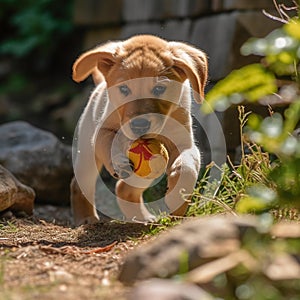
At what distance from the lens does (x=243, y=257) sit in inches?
95.0

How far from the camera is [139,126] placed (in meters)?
4.43

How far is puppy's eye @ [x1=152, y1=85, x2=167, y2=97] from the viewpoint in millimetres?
4645

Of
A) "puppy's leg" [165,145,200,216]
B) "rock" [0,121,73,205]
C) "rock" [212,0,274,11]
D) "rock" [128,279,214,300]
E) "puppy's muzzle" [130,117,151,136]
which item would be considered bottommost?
"rock" [0,121,73,205]

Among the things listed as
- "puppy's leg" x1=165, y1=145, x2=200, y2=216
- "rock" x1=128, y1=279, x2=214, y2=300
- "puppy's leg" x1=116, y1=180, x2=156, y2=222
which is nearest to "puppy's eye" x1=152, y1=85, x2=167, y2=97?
"puppy's leg" x1=165, y1=145, x2=200, y2=216

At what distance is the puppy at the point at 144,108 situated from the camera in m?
4.48

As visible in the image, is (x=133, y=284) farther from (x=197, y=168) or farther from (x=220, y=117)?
(x=220, y=117)

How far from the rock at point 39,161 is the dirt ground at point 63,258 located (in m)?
1.14

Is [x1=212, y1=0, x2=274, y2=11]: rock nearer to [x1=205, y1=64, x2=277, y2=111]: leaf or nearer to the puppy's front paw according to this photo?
the puppy's front paw

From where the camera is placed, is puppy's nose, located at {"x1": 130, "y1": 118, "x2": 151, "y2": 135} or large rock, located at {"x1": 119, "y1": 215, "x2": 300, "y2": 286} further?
puppy's nose, located at {"x1": 130, "y1": 118, "x2": 151, "y2": 135}

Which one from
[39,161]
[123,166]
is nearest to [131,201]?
[123,166]

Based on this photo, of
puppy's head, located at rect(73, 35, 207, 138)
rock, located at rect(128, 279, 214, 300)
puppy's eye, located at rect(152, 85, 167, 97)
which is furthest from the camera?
puppy's eye, located at rect(152, 85, 167, 97)

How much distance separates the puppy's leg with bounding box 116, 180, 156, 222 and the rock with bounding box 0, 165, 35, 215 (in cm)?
63

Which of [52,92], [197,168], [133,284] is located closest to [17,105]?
[52,92]

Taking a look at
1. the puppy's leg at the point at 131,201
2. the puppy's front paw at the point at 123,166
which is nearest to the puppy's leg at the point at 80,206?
the puppy's leg at the point at 131,201
